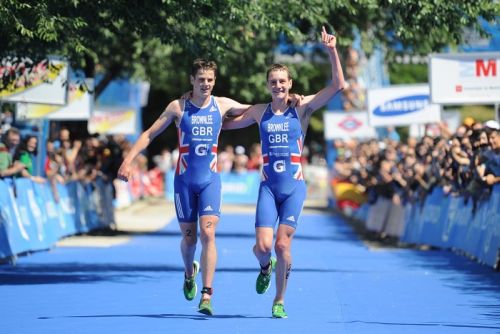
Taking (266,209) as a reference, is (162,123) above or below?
above

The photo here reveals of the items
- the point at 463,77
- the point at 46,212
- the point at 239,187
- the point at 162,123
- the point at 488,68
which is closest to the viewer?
the point at 162,123

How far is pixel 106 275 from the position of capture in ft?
57.8

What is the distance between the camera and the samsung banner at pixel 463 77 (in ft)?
70.1

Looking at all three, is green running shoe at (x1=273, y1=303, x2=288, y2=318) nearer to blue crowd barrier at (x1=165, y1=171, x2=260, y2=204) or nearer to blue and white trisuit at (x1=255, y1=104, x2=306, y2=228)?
blue and white trisuit at (x1=255, y1=104, x2=306, y2=228)

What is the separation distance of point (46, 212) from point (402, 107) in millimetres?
9179

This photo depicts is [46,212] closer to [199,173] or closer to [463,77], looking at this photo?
[463,77]

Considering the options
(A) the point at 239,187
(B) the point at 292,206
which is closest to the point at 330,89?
(B) the point at 292,206

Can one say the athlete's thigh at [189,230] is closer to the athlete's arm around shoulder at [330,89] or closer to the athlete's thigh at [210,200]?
the athlete's thigh at [210,200]

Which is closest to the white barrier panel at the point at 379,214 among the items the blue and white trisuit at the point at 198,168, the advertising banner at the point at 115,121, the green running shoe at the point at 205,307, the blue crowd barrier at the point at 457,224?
the blue crowd barrier at the point at 457,224

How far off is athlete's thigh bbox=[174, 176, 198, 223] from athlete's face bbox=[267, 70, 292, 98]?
1.13 meters

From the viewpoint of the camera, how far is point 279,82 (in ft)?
38.9

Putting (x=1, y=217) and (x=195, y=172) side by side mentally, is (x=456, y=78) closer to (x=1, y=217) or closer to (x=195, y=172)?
(x=1, y=217)

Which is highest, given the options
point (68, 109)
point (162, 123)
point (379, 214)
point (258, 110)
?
point (68, 109)

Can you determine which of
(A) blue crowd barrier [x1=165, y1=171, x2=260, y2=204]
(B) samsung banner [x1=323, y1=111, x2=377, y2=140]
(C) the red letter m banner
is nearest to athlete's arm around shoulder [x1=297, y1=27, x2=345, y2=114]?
(C) the red letter m banner
